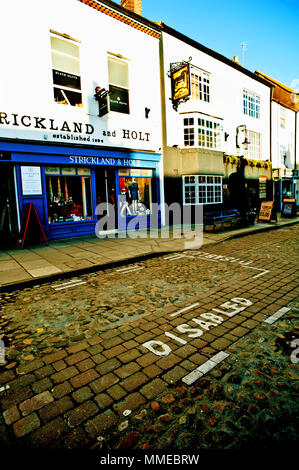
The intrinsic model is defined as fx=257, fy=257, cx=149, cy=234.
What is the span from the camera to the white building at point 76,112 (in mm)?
9000

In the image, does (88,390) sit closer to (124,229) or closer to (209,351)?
(209,351)

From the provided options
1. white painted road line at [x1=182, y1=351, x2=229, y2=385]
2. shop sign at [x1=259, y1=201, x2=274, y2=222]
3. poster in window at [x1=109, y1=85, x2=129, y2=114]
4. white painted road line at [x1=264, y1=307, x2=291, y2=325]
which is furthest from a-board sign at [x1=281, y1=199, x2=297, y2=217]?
white painted road line at [x1=182, y1=351, x2=229, y2=385]

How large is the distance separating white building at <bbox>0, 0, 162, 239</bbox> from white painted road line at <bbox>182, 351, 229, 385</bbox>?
8646 mm

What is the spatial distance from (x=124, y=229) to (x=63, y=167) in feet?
12.9

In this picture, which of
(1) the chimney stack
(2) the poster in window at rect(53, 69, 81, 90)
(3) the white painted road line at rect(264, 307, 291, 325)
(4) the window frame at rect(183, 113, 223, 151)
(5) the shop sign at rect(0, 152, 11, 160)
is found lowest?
(3) the white painted road line at rect(264, 307, 291, 325)

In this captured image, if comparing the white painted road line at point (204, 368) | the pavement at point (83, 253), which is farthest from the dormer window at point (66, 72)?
the white painted road line at point (204, 368)

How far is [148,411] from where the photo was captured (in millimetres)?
2182

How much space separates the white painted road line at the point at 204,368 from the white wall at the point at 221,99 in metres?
12.9

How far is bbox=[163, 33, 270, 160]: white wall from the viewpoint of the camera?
14062 mm

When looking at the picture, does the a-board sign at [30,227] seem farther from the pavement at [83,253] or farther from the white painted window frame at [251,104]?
the white painted window frame at [251,104]

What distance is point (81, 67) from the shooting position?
1058 cm

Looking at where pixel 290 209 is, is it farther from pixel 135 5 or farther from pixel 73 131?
pixel 135 5

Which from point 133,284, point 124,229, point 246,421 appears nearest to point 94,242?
point 124,229

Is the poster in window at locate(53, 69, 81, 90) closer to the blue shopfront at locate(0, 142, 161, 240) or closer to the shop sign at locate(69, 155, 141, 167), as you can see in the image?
the blue shopfront at locate(0, 142, 161, 240)
